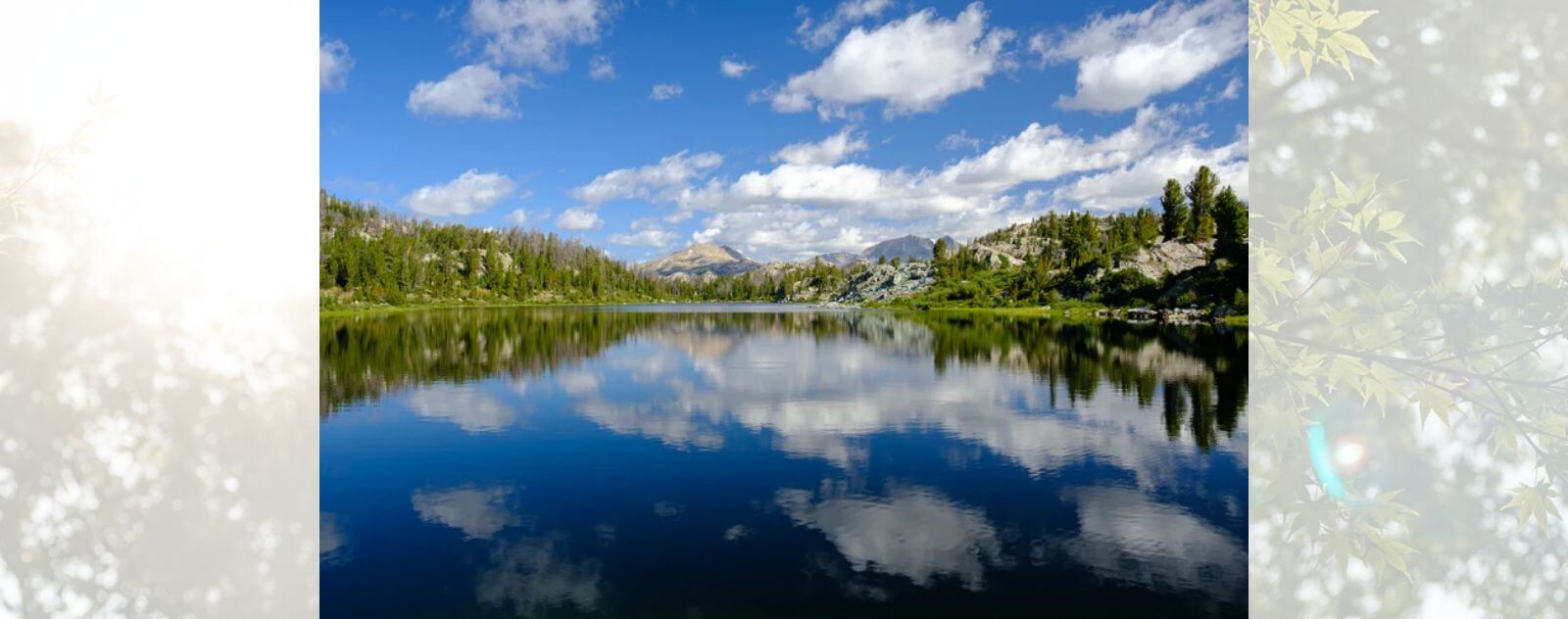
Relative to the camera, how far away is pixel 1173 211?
12306cm

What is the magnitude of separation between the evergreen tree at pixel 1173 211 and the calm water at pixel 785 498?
10520 cm

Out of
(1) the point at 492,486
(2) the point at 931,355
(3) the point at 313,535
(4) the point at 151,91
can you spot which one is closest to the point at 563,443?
(1) the point at 492,486

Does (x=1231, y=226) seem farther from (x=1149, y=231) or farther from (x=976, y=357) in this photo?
(x=976, y=357)

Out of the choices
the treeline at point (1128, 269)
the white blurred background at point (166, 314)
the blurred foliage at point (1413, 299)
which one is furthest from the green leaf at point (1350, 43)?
the treeline at point (1128, 269)

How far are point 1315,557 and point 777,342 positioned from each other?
51.4 meters

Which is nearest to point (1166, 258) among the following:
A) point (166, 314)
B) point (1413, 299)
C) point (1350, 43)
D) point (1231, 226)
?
point (1231, 226)

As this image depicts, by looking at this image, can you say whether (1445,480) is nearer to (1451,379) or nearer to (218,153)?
(1451,379)

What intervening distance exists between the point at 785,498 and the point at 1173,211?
13041 cm

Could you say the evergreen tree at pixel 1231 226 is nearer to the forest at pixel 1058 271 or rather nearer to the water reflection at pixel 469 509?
the forest at pixel 1058 271

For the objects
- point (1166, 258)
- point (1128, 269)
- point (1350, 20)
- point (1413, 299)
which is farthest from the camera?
point (1166, 258)

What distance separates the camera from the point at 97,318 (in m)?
6.05

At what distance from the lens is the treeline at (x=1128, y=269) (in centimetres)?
8375

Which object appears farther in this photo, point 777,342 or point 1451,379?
point 777,342

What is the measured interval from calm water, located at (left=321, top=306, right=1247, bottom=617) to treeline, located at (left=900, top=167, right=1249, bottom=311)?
53.6m
